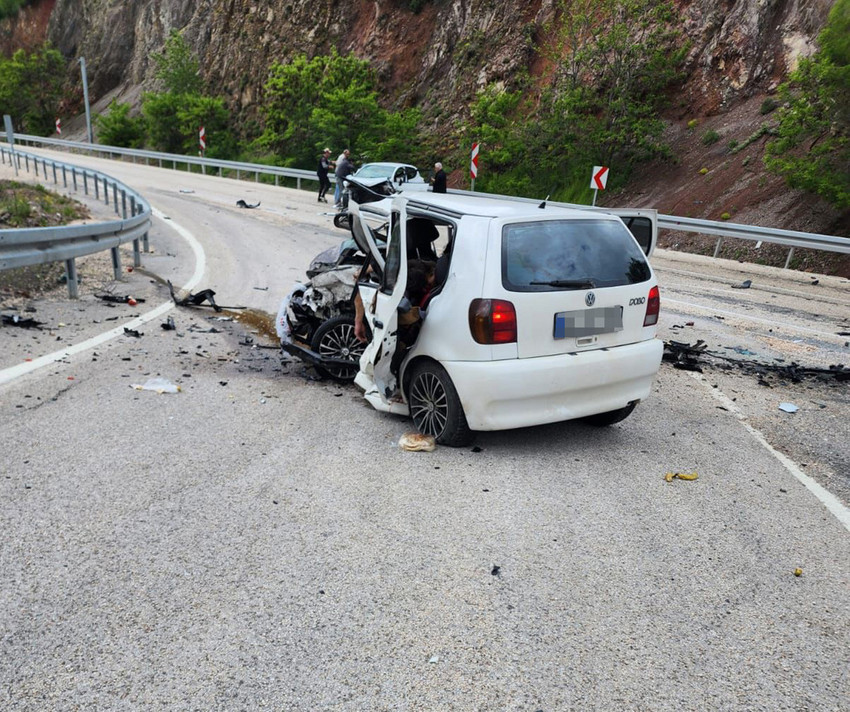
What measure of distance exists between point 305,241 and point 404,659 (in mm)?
13206

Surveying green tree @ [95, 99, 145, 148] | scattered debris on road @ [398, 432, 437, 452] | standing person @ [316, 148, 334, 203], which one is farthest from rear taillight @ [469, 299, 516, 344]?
green tree @ [95, 99, 145, 148]

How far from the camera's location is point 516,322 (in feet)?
14.1

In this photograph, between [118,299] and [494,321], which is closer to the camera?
[494,321]

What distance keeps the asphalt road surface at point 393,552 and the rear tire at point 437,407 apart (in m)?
0.21

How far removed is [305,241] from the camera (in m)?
15.0

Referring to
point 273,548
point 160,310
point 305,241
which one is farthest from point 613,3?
point 273,548

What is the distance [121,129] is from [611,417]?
157 feet

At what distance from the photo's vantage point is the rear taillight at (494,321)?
428 cm

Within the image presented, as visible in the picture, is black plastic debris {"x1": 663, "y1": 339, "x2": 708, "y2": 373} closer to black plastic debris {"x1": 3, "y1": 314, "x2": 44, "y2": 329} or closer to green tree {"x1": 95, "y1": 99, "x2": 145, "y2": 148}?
black plastic debris {"x1": 3, "y1": 314, "x2": 44, "y2": 329}

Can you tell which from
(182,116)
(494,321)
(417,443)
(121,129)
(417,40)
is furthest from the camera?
(121,129)

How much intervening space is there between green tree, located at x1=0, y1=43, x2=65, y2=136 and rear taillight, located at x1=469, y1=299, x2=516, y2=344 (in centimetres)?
6599

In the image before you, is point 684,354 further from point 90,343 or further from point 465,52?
point 465,52

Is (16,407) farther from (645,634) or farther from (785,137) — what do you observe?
(785,137)

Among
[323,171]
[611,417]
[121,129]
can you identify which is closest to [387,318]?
[611,417]
